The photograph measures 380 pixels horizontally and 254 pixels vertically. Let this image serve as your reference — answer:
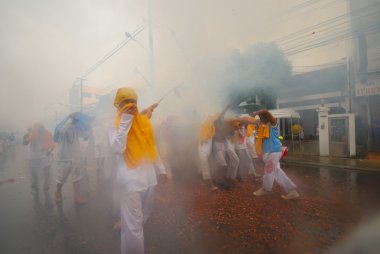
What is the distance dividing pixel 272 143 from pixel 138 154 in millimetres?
2417

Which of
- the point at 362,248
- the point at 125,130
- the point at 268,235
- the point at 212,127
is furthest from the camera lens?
the point at 212,127

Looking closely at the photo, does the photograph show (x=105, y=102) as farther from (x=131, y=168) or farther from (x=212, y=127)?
(x=131, y=168)

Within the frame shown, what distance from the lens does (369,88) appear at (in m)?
8.73

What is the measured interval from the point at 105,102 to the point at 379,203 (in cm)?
613

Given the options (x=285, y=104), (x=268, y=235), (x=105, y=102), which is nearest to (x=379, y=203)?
(x=268, y=235)

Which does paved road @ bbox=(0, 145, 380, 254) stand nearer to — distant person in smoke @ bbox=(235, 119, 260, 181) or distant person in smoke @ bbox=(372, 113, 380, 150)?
distant person in smoke @ bbox=(235, 119, 260, 181)

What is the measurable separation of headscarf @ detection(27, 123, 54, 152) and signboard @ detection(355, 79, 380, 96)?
10.7 m

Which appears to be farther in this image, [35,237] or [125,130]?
[35,237]

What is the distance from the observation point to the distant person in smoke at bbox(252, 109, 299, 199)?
3619 mm

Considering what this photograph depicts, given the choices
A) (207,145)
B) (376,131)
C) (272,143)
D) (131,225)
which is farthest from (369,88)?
(131,225)

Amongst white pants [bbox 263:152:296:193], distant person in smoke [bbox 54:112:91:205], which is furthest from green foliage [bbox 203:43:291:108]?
distant person in smoke [bbox 54:112:91:205]

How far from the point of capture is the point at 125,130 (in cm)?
193

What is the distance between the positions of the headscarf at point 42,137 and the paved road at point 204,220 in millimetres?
990

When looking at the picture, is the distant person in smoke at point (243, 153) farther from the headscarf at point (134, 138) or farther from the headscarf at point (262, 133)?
the headscarf at point (134, 138)
